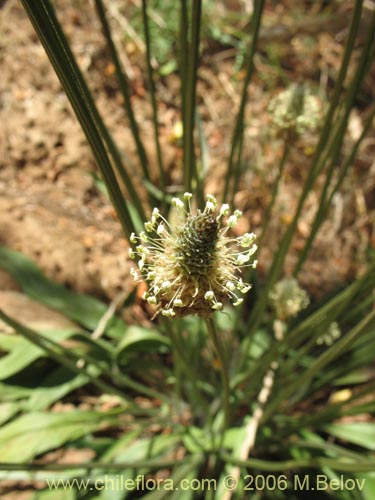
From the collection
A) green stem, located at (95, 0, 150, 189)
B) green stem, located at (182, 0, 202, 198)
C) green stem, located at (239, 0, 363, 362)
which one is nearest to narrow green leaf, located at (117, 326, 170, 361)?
green stem, located at (239, 0, 363, 362)

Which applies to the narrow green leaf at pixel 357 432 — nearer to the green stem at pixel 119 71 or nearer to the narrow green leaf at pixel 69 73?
the green stem at pixel 119 71

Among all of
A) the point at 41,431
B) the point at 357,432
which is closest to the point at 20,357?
the point at 41,431

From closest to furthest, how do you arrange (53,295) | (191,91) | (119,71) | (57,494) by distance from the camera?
(191,91)
(119,71)
(57,494)
(53,295)

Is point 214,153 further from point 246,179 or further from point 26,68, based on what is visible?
point 26,68

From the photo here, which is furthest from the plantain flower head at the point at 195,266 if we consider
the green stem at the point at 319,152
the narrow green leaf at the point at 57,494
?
the narrow green leaf at the point at 57,494

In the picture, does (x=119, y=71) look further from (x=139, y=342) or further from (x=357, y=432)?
(x=357, y=432)

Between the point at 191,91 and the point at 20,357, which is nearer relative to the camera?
the point at 191,91

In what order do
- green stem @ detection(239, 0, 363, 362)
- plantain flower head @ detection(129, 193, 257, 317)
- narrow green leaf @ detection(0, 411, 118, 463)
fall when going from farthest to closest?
narrow green leaf @ detection(0, 411, 118, 463) < green stem @ detection(239, 0, 363, 362) < plantain flower head @ detection(129, 193, 257, 317)

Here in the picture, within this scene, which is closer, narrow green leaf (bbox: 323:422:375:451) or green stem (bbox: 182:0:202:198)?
green stem (bbox: 182:0:202:198)

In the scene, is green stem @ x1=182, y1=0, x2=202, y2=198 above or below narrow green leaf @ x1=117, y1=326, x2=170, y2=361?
above

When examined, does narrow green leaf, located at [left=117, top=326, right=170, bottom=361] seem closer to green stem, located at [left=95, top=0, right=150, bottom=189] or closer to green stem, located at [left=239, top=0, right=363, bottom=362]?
green stem, located at [left=239, top=0, right=363, bottom=362]

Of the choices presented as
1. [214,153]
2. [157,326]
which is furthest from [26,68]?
[157,326]

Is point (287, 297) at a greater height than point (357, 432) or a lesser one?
greater
